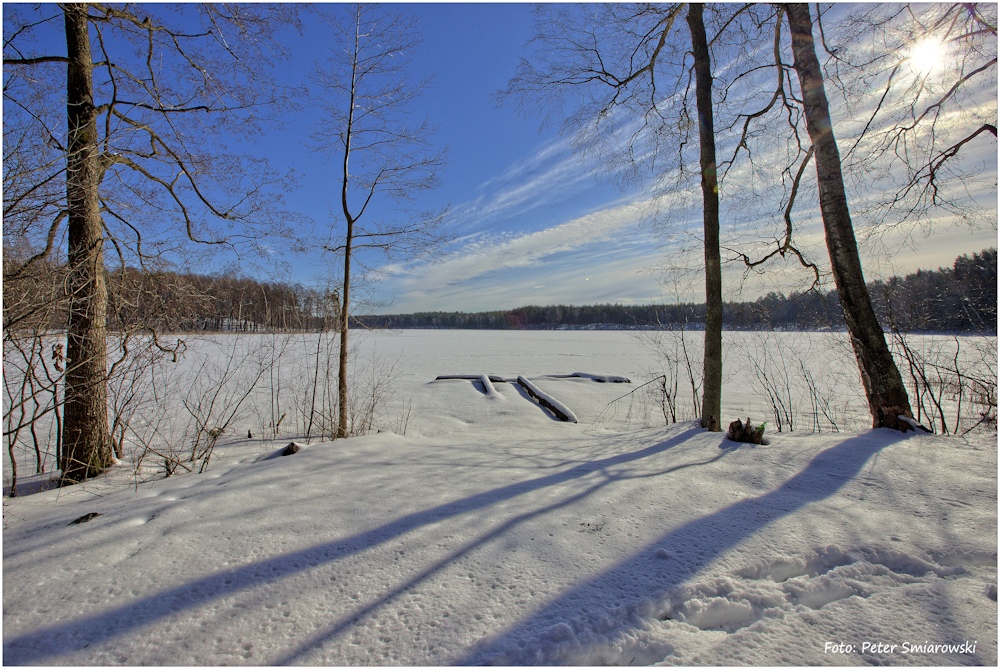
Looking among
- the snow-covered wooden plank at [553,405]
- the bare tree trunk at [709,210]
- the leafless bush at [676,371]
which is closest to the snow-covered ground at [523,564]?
the bare tree trunk at [709,210]

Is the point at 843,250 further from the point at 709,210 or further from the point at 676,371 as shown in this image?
the point at 676,371

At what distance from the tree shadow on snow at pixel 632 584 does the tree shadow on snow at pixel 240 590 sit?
0.53m

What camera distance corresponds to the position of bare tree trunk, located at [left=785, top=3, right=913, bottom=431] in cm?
395

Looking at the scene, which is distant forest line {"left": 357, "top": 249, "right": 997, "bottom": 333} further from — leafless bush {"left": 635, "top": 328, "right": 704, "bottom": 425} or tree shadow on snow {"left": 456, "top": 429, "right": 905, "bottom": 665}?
tree shadow on snow {"left": 456, "top": 429, "right": 905, "bottom": 665}

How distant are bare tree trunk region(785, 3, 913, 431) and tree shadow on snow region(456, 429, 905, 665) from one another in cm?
211

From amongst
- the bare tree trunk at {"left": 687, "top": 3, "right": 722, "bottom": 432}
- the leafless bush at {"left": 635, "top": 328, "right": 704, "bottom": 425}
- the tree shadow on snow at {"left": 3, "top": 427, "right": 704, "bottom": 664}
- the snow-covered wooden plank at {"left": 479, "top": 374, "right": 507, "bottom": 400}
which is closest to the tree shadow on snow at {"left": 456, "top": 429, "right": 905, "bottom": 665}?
the tree shadow on snow at {"left": 3, "top": 427, "right": 704, "bottom": 664}

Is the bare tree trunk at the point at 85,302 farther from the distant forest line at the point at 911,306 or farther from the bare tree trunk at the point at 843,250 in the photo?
the bare tree trunk at the point at 843,250

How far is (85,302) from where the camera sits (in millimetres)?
3447

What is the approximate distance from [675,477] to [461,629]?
2018 mm

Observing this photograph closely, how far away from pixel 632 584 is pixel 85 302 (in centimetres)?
489

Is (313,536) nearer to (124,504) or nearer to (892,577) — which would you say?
(124,504)

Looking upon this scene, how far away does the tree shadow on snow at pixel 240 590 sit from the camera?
134cm

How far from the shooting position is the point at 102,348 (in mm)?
3570

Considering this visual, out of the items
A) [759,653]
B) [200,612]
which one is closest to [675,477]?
[759,653]
